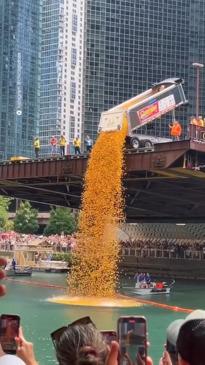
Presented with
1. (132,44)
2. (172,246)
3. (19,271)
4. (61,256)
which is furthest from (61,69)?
(19,271)

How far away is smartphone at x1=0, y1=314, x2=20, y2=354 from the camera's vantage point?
4.29 metres

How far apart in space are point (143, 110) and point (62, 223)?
212 ft

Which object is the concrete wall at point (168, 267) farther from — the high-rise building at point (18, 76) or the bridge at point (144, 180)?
the high-rise building at point (18, 76)

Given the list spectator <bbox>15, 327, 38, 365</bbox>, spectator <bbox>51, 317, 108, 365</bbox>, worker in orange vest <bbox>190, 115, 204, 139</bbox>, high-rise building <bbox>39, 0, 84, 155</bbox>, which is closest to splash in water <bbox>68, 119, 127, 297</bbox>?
worker in orange vest <bbox>190, 115, 204, 139</bbox>

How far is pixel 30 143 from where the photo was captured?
154m

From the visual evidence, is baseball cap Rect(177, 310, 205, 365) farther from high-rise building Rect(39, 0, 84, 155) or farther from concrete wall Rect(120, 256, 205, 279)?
high-rise building Rect(39, 0, 84, 155)

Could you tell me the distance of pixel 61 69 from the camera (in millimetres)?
160250

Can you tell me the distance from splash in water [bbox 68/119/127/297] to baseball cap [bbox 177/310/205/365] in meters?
37.0

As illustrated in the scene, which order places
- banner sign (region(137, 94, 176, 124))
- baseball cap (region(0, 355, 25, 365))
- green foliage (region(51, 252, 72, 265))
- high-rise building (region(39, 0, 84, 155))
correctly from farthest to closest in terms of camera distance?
high-rise building (region(39, 0, 84, 155))
green foliage (region(51, 252, 72, 265))
banner sign (region(137, 94, 176, 124))
baseball cap (region(0, 355, 25, 365))

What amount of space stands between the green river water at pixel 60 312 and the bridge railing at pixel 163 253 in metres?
13.1

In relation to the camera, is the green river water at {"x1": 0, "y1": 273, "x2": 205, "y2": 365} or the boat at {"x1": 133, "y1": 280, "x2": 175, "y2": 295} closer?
the green river water at {"x1": 0, "y1": 273, "x2": 205, "y2": 365}

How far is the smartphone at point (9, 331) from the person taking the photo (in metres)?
4.29

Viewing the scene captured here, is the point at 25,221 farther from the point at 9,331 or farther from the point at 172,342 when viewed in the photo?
the point at 172,342

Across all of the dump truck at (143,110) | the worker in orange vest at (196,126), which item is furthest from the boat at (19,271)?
the worker in orange vest at (196,126)
